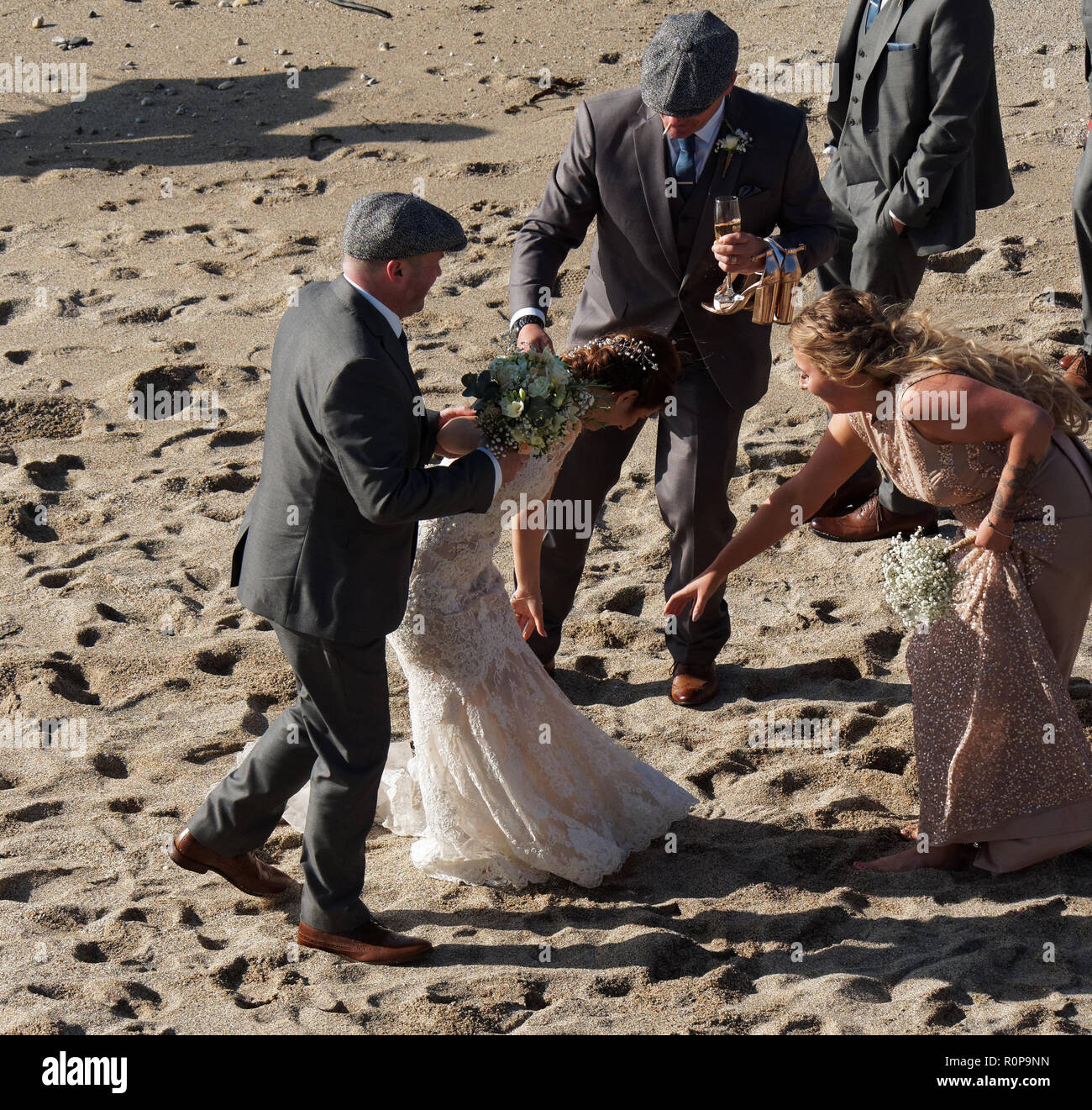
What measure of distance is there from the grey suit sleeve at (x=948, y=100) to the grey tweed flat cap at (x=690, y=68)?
1.46 meters

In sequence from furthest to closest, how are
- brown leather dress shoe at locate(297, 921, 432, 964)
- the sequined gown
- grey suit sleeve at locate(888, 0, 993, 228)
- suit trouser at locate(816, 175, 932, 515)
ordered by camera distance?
suit trouser at locate(816, 175, 932, 515), grey suit sleeve at locate(888, 0, 993, 228), the sequined gown, brown leather dress shoe at locate(297, 921, 432, 964)

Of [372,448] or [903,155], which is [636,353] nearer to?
[372,448]

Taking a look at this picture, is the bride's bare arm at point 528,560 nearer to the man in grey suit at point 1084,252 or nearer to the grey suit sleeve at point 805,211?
the grey suit sleeve at point 805,211

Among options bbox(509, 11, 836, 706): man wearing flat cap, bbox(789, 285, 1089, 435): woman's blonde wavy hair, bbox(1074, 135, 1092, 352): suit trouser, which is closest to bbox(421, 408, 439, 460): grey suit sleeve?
bbox(509, 11, 836, 706): man wearing flat cap

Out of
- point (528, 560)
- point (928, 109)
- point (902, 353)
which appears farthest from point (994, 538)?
point (928, 109)

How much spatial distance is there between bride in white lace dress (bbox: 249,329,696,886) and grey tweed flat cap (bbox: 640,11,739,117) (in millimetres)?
777

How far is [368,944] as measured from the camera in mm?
3865

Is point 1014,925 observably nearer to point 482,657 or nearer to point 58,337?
point 482,657

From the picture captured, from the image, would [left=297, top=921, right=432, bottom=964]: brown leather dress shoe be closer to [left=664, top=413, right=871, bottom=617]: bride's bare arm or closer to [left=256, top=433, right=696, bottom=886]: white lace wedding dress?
[left=256, top=433, right=696, bottom=886]: white lace wedding dress

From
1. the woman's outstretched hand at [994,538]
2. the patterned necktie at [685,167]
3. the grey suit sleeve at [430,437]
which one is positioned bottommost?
the woman's outstretched hand at [994,538]

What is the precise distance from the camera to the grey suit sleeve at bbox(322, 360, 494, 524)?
3.29 meters

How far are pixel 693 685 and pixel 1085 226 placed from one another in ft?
10.5

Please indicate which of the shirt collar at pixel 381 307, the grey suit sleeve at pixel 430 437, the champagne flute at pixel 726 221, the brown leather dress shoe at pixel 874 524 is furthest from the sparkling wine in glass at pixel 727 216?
the brown leather dress shoe at pixel 874 524

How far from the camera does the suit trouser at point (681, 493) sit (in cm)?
496
